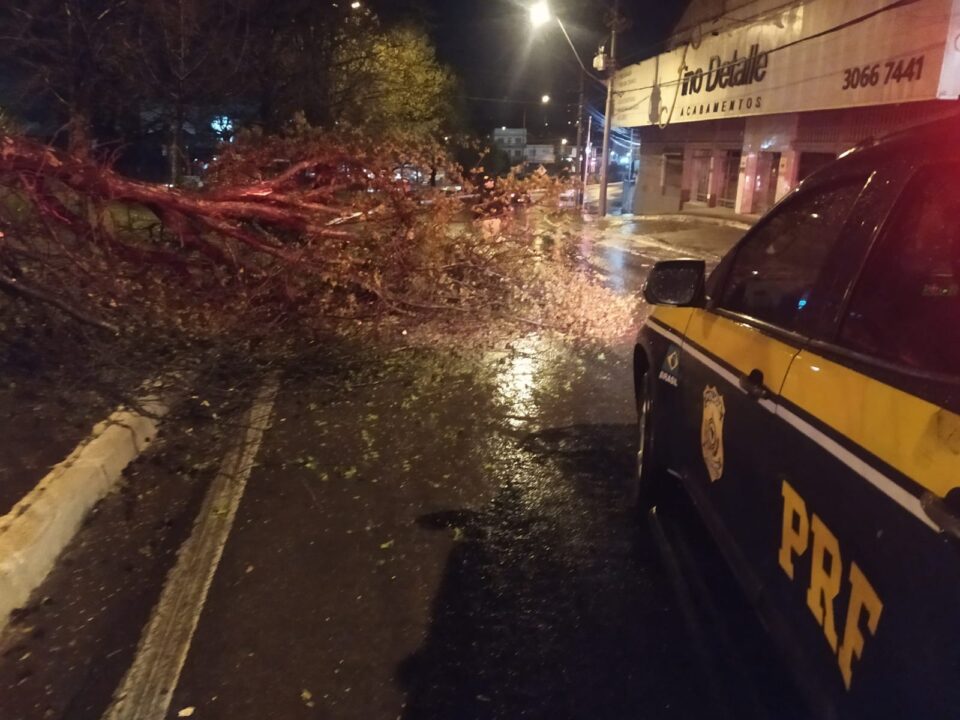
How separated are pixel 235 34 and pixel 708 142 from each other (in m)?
15.9

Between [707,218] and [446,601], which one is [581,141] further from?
[446,601]

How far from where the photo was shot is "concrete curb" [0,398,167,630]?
3.42 metres

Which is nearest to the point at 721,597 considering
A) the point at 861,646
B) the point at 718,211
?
the point at 861,646

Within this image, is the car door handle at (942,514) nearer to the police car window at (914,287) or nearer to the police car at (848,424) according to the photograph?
the police car at (848,424)

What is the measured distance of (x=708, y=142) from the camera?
86.8 feet

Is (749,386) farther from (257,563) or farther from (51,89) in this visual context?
(51,89)

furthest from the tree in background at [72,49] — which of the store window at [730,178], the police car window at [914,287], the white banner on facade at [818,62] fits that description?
the store window at [730,178]

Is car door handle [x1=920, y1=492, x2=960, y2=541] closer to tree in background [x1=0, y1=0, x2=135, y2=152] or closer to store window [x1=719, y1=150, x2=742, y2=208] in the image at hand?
tree in background [x1=0, y1=0, x2=135, y2=152]

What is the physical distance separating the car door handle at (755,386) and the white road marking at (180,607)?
232cm

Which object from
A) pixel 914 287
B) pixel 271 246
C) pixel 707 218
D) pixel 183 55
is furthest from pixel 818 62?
pixel 914 287

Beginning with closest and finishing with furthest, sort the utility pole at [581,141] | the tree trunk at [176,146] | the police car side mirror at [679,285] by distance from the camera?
1. the police car side mirror at [679,285]
2. the tree trunk at [176,146]
3. the utility pole at [581,141]

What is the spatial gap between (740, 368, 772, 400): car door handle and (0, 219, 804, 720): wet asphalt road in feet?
3.63

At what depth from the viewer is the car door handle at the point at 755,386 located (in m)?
2.49

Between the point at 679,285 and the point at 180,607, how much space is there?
2.61 meters
